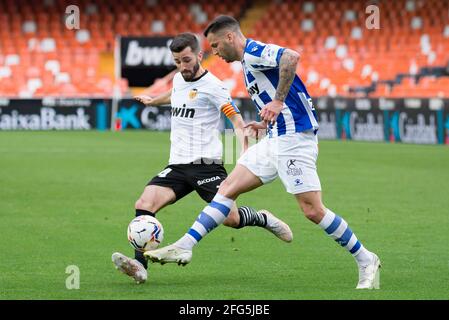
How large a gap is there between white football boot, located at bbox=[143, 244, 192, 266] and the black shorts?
3.45 feet

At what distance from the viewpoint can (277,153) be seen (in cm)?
754

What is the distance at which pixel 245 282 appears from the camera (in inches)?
303

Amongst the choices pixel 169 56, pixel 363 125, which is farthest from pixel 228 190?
pixel 169 56

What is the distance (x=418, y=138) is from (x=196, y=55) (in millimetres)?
18268

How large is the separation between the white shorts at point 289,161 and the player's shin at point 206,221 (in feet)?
1.03

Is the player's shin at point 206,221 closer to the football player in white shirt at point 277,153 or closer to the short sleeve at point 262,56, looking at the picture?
the football player in white shirt at point 277,153

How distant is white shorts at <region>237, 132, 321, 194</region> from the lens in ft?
24.4

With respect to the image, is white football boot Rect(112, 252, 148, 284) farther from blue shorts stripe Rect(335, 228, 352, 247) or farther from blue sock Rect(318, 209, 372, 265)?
blue shorts stripe Rect(335, 228, 352, 247)

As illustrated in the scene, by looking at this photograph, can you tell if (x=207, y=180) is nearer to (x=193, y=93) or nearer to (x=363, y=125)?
(x=193, y=93)

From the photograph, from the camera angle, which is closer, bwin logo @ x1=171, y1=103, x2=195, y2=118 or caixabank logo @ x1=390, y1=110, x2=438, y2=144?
bwin logo @ x1=171, y1=103, x2=195, y2=118

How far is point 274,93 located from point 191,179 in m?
1.20

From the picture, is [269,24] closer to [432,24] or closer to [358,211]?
[432,24]

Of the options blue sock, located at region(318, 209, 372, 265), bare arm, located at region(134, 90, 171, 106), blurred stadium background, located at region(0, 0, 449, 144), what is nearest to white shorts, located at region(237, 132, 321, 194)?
blue sock, located at region(318, 209, 372, 265)
